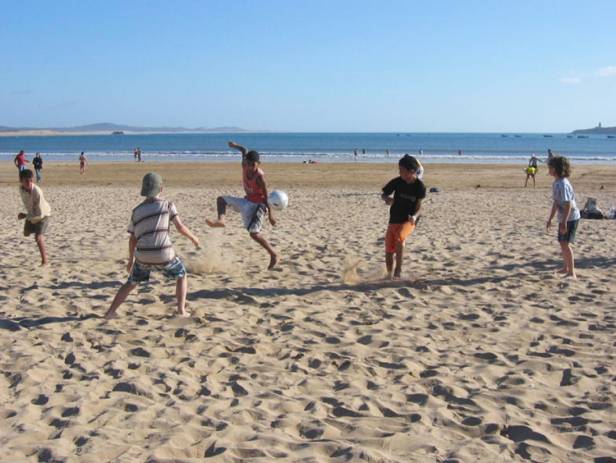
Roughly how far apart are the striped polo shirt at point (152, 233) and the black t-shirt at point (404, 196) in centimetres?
267

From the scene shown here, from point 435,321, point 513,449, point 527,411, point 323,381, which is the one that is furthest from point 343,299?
point 513,449

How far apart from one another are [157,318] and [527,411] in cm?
340

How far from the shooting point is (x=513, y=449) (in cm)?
363

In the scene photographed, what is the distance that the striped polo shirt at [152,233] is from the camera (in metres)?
5.89

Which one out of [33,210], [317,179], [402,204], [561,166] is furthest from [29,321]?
[317,179]

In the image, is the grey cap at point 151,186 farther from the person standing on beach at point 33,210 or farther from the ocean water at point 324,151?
the ocean water at point 324,151

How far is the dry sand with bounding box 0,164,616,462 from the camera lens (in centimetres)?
371

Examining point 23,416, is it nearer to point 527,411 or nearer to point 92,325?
point 92,325

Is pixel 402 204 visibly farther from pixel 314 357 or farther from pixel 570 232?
pixel 314 357

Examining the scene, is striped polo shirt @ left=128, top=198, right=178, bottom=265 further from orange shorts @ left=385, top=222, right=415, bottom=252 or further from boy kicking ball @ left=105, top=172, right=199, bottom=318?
orange shorts @ left=385, top=222, right=415, bottom=252

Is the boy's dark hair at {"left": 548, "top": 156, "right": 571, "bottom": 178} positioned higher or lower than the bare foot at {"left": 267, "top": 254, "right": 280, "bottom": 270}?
higher

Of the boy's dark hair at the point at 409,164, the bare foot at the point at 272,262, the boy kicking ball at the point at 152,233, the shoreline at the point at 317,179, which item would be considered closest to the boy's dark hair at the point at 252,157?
the bare foot at the point at 272,262

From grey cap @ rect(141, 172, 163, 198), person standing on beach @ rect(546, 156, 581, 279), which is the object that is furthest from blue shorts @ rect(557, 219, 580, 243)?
grey cap @ rect(141, 172, 163, 198)

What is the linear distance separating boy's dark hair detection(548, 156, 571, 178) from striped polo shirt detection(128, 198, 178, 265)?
4.49m
